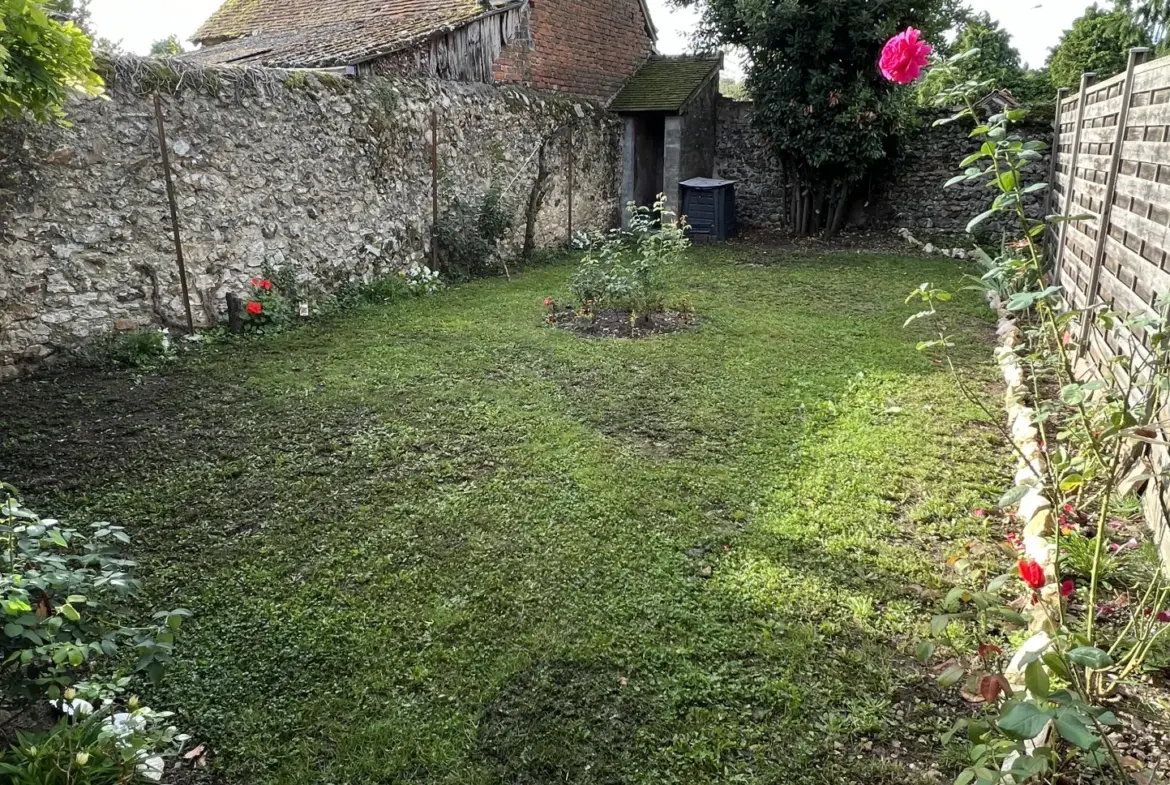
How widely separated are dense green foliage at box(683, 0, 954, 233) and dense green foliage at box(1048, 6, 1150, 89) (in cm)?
863

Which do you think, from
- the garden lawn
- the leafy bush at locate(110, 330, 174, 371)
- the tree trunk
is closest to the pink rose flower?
the garden lawn

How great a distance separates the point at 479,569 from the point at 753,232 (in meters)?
11.4

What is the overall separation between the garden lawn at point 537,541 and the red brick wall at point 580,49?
701cm

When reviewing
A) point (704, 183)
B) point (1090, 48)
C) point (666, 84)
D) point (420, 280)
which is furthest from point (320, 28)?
point (1090, 48)

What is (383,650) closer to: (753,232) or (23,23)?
(23,23)

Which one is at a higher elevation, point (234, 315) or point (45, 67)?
point (45, 67)

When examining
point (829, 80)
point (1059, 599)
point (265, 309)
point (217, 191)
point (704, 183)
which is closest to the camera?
point (1059, 599)

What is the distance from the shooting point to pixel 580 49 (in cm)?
1250

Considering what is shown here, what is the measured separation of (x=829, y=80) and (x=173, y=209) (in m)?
9.14

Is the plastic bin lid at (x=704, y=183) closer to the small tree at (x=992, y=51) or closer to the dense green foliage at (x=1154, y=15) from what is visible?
the dense green foliage at (x=1154, y=15)

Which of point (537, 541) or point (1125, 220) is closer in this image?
point (537, 541)

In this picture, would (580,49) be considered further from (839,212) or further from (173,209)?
(173,209)

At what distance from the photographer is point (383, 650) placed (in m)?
2.53

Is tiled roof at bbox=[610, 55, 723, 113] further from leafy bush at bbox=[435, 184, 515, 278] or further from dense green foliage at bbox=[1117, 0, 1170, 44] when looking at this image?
dense green foliage at bbox=[1117, 0, 1170, 44]
